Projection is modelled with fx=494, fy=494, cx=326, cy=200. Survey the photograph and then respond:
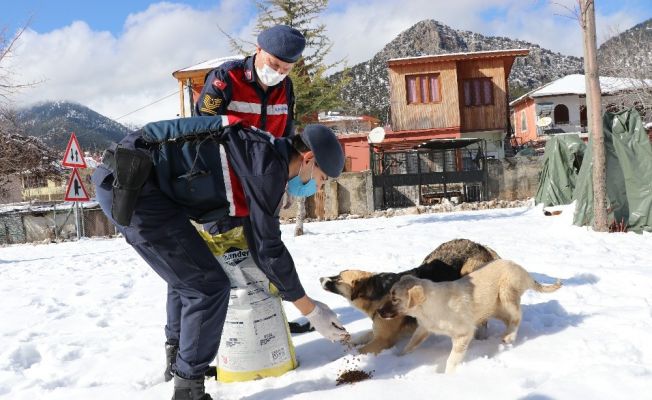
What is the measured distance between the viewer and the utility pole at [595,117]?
8.89m

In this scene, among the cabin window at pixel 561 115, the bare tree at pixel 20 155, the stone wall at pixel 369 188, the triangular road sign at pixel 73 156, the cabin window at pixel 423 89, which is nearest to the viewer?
the triangular road sign at pixel 73 156

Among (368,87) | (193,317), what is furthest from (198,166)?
(368,87)

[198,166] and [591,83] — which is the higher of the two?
[591,83]

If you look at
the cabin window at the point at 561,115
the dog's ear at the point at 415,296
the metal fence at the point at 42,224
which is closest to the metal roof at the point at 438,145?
the metal fence at the point at 42,224

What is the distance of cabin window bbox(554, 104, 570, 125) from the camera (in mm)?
46094

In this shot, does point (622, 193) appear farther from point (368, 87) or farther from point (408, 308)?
point (368, 87)

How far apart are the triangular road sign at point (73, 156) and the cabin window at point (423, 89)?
64.6 ft

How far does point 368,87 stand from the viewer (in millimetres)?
116625

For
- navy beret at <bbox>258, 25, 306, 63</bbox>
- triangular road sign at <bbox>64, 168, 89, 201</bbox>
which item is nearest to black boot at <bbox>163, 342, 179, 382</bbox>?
navy beret at <bbox>258, 25, 306, 63</bbox>

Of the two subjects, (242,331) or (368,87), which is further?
(368,87)

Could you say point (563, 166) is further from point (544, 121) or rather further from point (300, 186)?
point (544, 121)

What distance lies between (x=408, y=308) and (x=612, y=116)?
8110 mm

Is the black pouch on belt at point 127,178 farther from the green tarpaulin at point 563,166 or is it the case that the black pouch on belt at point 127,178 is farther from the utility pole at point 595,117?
the green tarpaulin at point 563,166

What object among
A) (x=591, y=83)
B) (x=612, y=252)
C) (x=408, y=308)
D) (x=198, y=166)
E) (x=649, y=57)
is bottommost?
(x=612, y=252)
